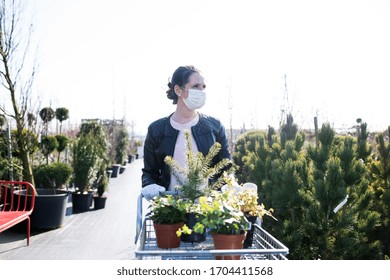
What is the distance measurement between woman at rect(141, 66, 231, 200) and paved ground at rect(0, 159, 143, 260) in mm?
2389

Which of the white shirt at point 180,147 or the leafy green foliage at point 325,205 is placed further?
the leafy green foliage at point 325,205

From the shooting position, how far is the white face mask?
207 cm

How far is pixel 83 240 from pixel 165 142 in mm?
3313

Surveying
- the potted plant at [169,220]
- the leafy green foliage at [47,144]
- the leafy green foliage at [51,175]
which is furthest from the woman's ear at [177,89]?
the leafy green foliage at [47,144]

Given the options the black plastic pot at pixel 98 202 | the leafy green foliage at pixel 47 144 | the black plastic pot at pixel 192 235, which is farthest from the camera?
the leafy green foliage at pixel 47 144

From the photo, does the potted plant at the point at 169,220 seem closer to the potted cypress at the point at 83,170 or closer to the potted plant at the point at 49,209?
the potted plant at the point at 49,209

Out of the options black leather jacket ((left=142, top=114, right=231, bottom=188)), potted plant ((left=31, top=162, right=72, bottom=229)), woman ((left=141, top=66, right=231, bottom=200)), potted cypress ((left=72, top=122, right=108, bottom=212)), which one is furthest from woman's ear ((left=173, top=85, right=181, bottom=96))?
→ potted cypress ((left=72, top=122, right=108, bottom=212))

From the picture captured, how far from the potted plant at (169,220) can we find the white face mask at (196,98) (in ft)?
2.29

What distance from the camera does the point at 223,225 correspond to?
134cm

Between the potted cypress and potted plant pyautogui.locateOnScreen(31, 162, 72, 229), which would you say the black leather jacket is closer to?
potted plant pyautogui.locateOnScreen(31, 162, 72, 229)

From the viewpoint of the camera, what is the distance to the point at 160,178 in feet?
7.28

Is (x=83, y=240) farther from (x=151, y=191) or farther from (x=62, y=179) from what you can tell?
(x=151, y=191)

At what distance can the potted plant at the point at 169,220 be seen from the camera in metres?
1.41

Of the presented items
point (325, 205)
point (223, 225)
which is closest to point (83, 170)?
point (325, 205)
